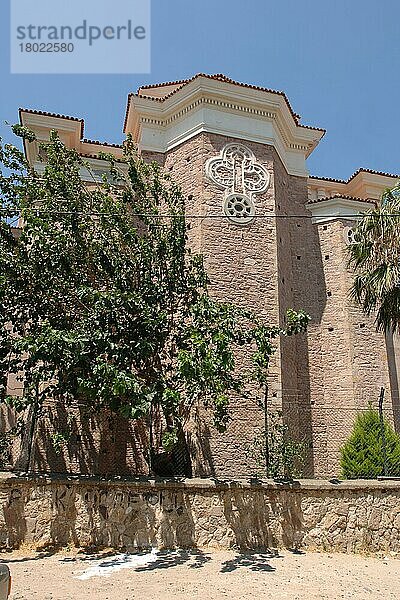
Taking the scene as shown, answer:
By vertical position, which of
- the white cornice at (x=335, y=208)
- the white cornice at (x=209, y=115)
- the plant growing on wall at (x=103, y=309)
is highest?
the white cornice at (x=209, y=115)

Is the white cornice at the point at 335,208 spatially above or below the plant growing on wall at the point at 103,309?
above

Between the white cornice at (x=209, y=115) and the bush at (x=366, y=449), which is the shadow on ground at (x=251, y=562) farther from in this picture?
the white cornice at (x=209, y=115)

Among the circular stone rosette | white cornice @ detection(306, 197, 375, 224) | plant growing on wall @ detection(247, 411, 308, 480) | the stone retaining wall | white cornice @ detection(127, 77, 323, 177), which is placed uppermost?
white cornice @ detection(127, 77, 323, 177)

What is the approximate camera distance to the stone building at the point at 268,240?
15820 millimetres

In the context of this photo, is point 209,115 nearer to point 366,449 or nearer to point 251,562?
point 366,449

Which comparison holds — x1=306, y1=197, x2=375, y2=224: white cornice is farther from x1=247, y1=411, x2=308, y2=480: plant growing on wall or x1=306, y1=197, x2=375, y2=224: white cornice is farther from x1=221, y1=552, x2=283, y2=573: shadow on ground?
x1=221, y1=552, x2=283, y2=573: shadow on ground

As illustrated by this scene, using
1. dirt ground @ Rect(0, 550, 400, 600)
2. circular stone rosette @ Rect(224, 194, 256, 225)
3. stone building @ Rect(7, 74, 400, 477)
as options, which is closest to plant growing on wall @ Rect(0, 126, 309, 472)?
dirt ground @ Rect(0, 550, 400, 600)

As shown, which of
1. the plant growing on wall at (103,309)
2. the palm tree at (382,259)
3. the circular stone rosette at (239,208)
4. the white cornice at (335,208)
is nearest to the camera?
the plant growing on wall at (103,309)

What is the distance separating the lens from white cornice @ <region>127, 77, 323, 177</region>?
17250 millimetres

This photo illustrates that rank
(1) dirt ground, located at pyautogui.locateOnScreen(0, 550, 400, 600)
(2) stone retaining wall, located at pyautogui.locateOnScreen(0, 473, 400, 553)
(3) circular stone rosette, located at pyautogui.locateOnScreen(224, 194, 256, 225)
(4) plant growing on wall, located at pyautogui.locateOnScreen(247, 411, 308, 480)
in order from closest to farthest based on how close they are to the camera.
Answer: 1. (1) dirt ground, located at pyautogui.locateOnScreen(0, 550, 400, 600)
2. (2) stone retaining wall, located at pyautogui.locateOnScreen(0, 473, 400, 553)
3. (4) plant growing on wall, located at pyautogui.locateOnScreen(247, 411, 308, 480)
4. (3) circular stone rosette, located at pyautogui.locateOnScreen(224, 194, 256, 225)

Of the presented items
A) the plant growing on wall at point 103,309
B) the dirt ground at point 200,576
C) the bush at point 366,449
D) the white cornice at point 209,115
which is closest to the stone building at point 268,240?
the white cornice at point 209,115

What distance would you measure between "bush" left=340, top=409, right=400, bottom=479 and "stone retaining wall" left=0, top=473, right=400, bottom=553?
2.97 m

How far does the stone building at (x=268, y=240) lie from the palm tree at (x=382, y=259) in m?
3.80

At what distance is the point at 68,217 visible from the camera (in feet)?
37.2
